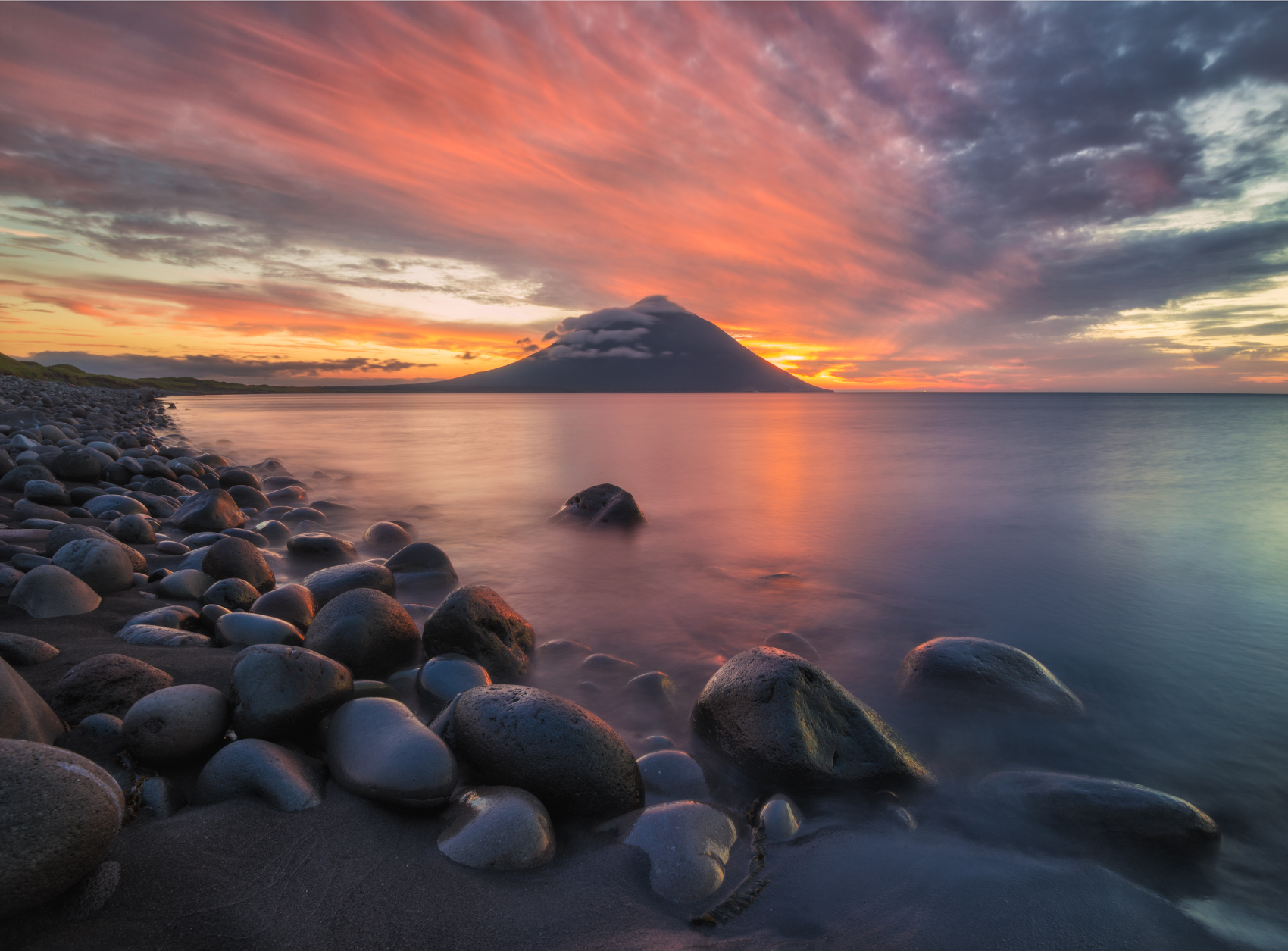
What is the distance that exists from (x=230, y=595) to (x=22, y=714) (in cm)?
252

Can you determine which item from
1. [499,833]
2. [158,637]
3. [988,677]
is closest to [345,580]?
[158,637]

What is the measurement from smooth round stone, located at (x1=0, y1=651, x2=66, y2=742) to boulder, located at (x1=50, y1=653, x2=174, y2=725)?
0.18 meters

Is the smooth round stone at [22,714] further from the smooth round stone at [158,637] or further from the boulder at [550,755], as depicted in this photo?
the boulder at [550,755]

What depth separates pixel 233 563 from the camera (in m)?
5.09

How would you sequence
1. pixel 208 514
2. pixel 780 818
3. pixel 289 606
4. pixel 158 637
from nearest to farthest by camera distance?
pixel 780 818 < pixel 158 637 < pixel 289 606 < pixel 208 514

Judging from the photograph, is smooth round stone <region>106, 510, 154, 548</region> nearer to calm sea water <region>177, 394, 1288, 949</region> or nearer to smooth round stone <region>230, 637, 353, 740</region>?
calm sea water <region>177, 394, 1288, 949</region>

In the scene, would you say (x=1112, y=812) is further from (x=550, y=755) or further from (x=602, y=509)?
(x=602, y=509)

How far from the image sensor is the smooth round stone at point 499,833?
7.84 feet

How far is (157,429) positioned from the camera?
2550cm

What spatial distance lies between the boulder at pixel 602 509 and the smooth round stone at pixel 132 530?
5705 millimetres

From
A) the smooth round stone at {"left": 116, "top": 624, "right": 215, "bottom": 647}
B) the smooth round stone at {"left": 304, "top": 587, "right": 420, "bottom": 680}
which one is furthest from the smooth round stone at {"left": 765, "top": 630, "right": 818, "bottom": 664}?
the smooth round stone at {"left": 116, "top": 624, "right": 215, "bottom": 647}

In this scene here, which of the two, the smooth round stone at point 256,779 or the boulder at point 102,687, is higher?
the boulder at point 102,687

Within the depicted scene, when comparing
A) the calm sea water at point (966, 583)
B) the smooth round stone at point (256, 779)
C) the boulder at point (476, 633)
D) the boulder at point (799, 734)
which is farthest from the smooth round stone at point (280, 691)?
the boulder at point (799, 734)

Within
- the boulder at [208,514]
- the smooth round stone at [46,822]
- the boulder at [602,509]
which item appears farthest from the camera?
the boulder at [602,509]
